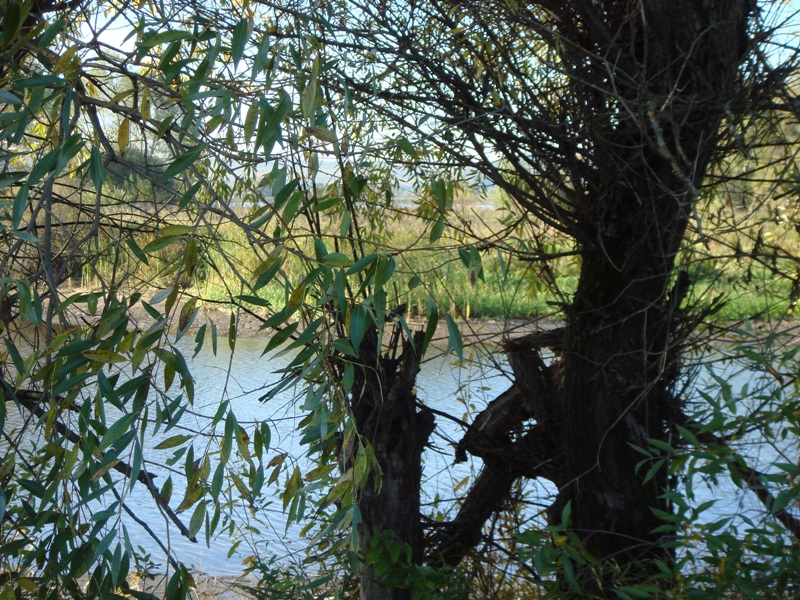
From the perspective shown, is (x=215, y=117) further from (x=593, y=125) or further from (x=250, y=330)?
(x=250, y=330)

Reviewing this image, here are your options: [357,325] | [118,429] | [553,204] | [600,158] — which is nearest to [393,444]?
[553,204]

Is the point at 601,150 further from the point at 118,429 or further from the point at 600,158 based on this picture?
the point at 118,429

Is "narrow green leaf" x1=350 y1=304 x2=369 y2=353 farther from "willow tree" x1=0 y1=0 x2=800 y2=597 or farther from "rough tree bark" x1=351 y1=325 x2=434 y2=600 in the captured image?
"rough tree bark" x1=351 y1=325 x2=434 y2=600

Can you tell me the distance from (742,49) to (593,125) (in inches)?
23.5

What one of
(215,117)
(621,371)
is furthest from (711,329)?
(215,117)

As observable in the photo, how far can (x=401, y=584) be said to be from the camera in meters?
2.88

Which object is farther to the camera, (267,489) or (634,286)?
(267,489)

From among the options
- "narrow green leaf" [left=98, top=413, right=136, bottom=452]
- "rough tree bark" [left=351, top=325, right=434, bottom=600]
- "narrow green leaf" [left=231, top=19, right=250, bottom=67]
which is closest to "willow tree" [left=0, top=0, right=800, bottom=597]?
"rough tree bark" [left=351, top=325, right=434, bottom=600]

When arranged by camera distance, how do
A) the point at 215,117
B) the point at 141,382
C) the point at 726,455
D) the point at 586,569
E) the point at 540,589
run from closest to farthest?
the point at 141,382, the point at 215,117, the point at 726,455, the point at 586,569, the point at 540,589

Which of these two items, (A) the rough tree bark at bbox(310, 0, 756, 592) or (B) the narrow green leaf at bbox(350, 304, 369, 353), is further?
(A) the rough tree bark at bbox(310, 0, 756, 592)

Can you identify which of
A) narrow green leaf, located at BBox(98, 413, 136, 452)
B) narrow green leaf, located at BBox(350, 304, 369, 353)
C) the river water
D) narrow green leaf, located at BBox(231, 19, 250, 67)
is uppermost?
the river water

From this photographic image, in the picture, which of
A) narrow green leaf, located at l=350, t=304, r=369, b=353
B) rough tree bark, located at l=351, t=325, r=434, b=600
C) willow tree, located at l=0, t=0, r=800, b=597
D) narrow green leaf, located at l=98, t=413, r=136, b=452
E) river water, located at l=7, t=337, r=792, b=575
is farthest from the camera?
river water, located at l=7, t=337, r=792, b=575

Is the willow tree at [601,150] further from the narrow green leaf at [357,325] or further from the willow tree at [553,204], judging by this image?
the narrow green leaf at [357,325]

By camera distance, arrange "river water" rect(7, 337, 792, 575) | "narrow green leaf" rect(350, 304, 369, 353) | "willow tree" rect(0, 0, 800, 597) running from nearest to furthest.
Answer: "narrow green leaf" rect(350, 304, 369, 353), "willow tree" rect(0, 0, 800, 597), "river water" rect(7, 337, 792, 575)
